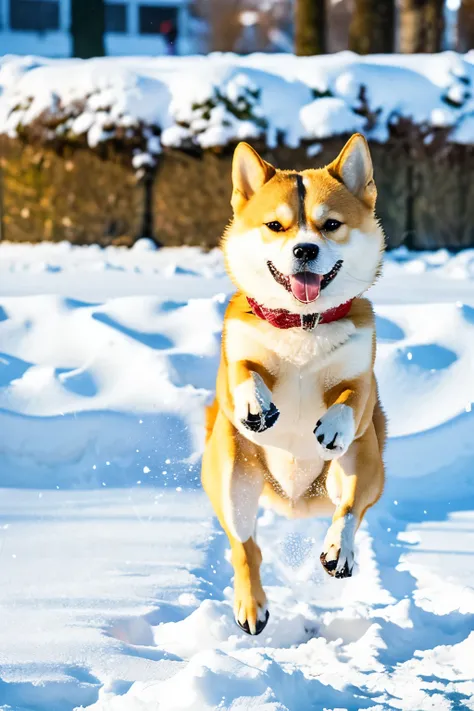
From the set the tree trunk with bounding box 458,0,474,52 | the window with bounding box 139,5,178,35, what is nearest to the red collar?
the tree trunk with bounding box 458,0,474,52

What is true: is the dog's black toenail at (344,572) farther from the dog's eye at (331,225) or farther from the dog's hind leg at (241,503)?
the dog's eye at (331,225)

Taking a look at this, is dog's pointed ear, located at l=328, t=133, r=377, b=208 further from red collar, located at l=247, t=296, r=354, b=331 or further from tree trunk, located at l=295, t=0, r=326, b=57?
tree trunk, located at l=295, t=0, r=326, b=57

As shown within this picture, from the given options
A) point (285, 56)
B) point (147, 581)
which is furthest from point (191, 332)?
point (285, 56)

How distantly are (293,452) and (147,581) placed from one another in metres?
1.30

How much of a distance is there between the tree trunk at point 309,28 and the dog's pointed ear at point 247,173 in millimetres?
10118

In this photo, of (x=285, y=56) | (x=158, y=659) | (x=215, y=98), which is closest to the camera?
(x=158, y=659)

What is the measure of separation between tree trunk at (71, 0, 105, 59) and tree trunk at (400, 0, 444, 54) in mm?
3942

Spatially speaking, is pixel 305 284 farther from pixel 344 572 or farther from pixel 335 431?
pixel 344 572

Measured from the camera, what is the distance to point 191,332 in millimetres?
6352

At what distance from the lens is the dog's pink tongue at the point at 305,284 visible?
267 centimetres

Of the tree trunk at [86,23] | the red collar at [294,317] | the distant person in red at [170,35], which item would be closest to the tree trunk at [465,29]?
the distant person in red at [170,35]

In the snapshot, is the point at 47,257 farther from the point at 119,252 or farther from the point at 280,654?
the point at 280,654

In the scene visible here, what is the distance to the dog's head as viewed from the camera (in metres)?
2.67

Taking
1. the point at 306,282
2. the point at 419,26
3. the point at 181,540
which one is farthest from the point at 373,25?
the point at 306,282
